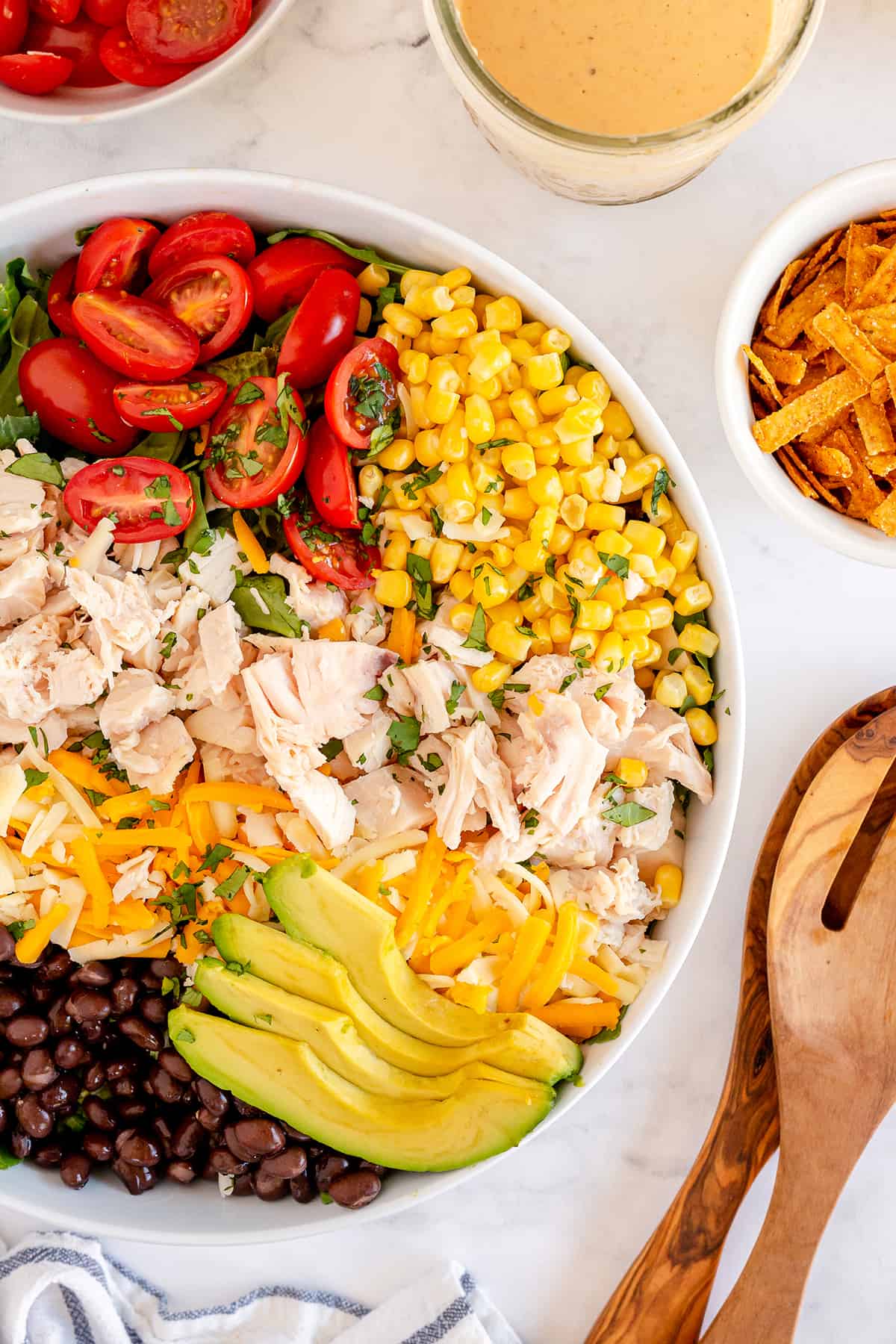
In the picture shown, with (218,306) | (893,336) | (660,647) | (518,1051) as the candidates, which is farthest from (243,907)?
(893,336)

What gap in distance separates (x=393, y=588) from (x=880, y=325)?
1.11 m

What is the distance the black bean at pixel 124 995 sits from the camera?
8.01 feet

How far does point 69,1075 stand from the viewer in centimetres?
256

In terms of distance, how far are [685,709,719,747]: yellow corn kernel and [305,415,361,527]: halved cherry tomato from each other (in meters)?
0.81

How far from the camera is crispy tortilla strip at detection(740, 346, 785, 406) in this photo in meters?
2.38

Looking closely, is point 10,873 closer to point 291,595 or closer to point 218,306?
point 291,595

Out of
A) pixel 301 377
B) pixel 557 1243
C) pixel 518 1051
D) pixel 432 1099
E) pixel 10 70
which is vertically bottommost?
pixel 557 1243

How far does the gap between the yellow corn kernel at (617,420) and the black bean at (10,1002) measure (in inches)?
68.4

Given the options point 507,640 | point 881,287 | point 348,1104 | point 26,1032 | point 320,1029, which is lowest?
point 26,1032

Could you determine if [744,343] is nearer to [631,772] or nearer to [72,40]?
[631,772]

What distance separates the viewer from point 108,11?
2.50 meters

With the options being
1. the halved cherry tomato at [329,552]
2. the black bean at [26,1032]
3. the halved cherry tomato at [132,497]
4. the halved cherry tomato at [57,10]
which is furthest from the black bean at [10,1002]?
the halved cherry tomato at [57,10]

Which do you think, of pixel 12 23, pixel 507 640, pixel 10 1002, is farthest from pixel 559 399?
pixel 10 1002

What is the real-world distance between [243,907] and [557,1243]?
3.91ft
